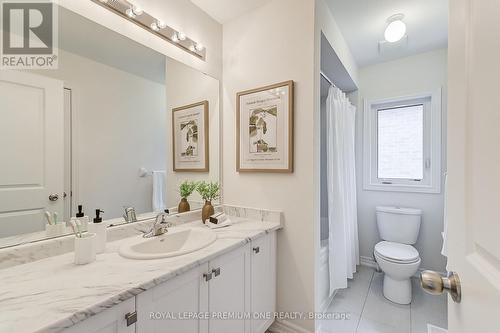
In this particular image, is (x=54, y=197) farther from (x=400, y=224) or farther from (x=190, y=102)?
(x=400, y=224)

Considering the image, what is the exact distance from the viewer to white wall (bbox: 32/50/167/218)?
120 cm

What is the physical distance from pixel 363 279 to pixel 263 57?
2501 mm

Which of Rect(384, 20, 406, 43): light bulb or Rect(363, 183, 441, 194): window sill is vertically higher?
Rect(384, 20, 406, 43): light bulb

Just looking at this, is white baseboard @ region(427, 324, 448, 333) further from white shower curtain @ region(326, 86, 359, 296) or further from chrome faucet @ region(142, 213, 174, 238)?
chrome faucet @ region(142, 213, 174, 238)

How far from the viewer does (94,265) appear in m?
0.96

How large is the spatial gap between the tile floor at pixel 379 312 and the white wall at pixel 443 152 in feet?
1.65

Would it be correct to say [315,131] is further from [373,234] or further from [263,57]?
[373,234]

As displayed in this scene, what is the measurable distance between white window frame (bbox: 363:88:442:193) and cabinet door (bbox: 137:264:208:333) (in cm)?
248

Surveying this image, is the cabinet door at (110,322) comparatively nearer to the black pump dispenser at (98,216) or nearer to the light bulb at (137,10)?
the black pump dispenser at (98,216)

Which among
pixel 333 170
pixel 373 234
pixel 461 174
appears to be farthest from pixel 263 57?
pixel 373 234

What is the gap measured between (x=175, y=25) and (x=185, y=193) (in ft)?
4.08

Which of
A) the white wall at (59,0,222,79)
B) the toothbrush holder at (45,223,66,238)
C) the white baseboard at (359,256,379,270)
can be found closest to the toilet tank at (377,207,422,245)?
the white baseboard at (359,256,379,270)

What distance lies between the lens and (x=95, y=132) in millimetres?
1271

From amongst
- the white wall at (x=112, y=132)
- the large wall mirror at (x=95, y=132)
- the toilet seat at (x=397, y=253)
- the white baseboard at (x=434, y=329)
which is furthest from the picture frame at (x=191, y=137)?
the white baseboard at (x=434, y=329)
